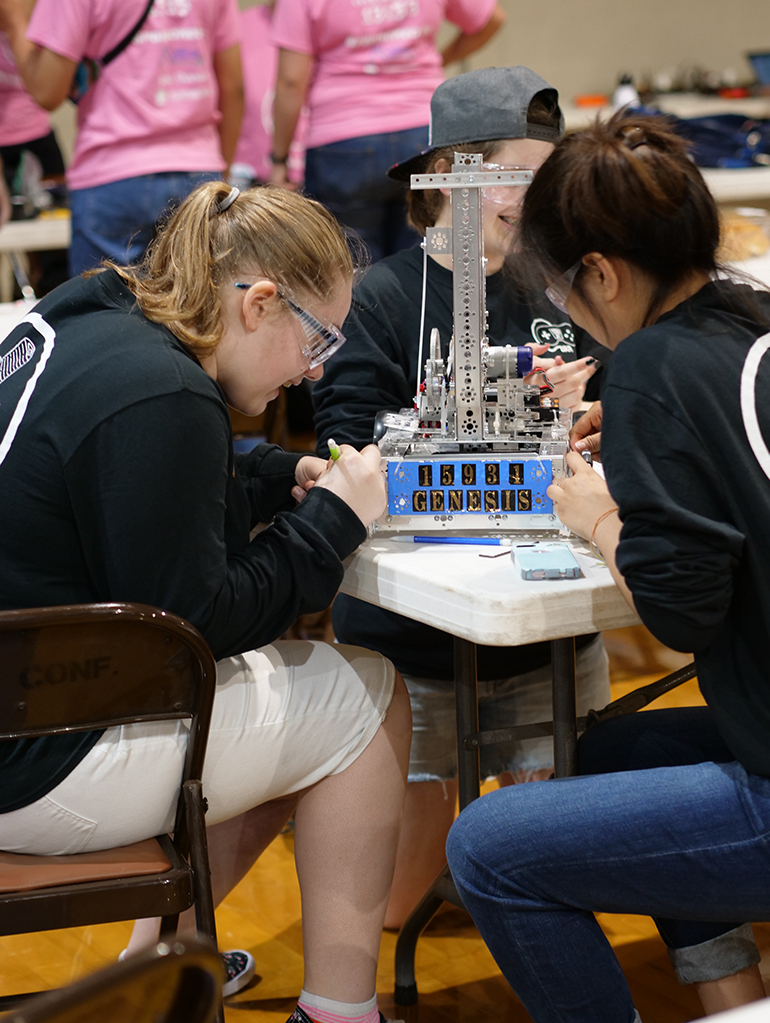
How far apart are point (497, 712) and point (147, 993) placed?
140cm

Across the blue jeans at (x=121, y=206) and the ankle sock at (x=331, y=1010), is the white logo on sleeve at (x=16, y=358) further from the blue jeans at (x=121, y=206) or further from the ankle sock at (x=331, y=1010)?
the blue jeans at (x=121, y=206)

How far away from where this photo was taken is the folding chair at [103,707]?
1205 mm

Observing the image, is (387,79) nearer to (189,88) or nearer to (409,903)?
(189,88)

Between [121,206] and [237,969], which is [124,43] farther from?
[237,969]

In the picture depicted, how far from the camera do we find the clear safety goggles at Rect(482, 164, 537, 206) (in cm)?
160

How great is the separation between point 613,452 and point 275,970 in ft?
3.89

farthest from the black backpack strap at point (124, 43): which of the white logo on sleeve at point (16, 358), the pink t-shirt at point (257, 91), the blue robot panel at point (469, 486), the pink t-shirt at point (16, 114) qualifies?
the blue robot panel at point (469, 486)

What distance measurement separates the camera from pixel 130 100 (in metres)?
3.24

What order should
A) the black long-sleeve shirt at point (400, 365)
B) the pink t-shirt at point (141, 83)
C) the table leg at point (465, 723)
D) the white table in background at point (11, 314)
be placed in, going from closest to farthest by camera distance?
the table leg at point (465, 723) < the black long-sleeve shirt at point (400, 365) < the white table in background at point (11, 314) < the pink t-shirt at point (141, 83)

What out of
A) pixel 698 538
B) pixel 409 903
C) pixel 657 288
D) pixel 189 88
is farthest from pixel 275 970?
pixel 189 88

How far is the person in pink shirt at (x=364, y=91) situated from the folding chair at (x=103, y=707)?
2.27 m

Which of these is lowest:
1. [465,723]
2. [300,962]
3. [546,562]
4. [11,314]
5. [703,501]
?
[300,962]

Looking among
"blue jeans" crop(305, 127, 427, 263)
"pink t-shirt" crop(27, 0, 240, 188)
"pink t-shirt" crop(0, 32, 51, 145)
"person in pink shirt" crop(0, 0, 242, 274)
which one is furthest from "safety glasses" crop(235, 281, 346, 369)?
"pink t-shirt" crop(0, 32, 51, 145)

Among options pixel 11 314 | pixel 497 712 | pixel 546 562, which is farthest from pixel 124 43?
pixel 546 562
